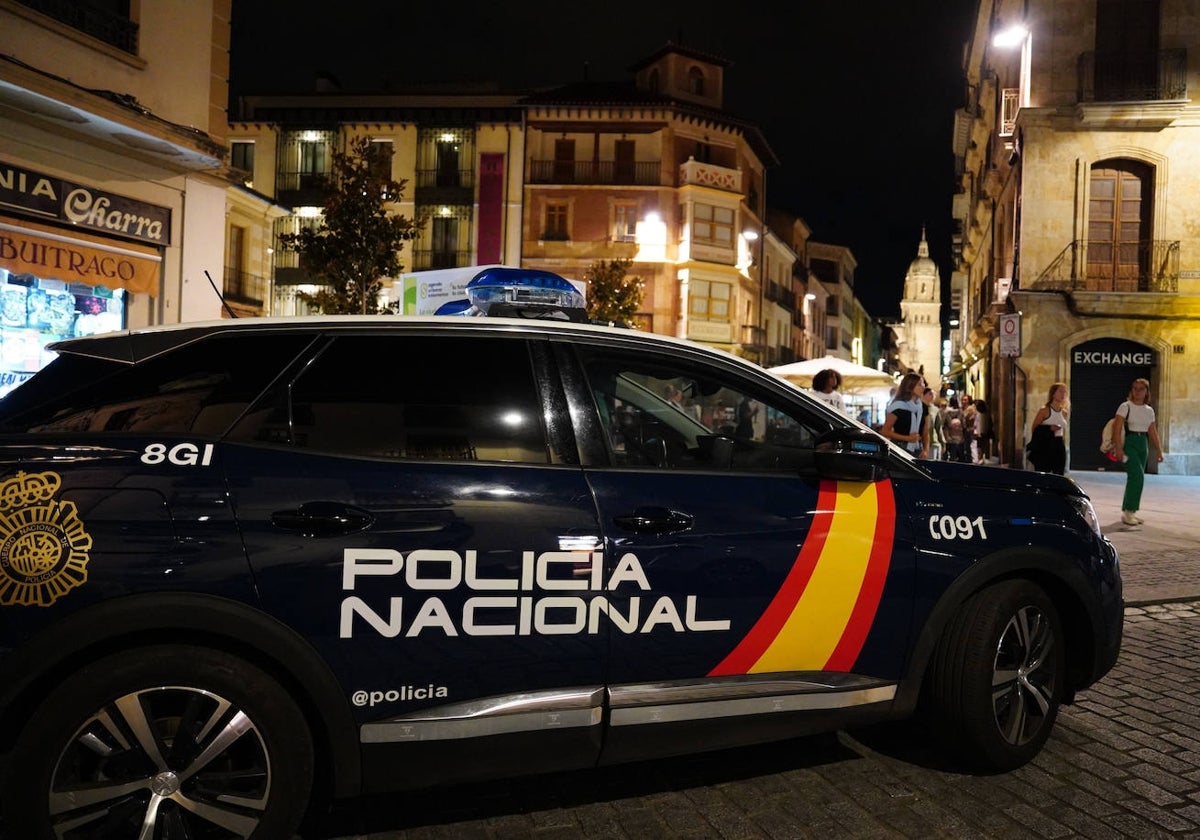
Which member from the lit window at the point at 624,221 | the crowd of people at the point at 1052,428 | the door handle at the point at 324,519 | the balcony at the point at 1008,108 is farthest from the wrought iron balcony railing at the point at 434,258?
the door handle at the point at 324,519

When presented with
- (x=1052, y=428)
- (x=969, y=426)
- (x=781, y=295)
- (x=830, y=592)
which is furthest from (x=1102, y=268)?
(x=781, y=295)

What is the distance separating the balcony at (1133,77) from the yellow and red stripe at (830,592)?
25.6 meters

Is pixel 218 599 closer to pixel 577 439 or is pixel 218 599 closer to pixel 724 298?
pixel 577 439

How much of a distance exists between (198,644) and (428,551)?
0.69 metres

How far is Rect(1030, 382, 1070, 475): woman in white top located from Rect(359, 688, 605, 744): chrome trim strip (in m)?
9.49

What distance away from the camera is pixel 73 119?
388 inches

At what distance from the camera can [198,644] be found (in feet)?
8.84

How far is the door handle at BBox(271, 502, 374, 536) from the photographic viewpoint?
2746mm

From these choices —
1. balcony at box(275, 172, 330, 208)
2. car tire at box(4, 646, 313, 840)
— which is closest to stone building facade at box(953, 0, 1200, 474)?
car tire at box(4, 646, 313, 840)

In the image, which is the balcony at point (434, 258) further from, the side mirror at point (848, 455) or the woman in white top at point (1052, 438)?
the side mirror at point (848, 455)

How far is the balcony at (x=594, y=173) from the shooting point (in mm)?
42719

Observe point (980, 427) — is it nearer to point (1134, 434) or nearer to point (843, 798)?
point (1134, 434)

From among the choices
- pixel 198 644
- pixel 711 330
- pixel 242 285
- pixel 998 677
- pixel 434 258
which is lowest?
pixel 998 677

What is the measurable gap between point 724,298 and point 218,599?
43.1 meters
